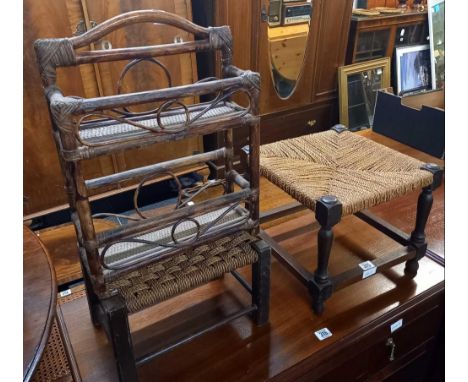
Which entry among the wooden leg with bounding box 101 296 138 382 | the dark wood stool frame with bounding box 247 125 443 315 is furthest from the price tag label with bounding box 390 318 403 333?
the wooden leg with bounding box 101 296 138 382

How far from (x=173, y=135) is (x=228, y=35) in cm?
27

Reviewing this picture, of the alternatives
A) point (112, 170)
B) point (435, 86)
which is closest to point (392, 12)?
point (435, 86)

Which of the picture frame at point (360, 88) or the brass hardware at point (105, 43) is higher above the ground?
the brass hardware at point (105, 43)

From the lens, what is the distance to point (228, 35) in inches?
31.2

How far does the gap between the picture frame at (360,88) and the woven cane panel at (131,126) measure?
1.71 meters

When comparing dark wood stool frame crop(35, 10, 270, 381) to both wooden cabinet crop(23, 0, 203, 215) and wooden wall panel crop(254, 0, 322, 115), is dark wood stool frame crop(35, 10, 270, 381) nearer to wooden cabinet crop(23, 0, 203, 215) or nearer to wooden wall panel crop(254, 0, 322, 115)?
wooden cabinet crop(23, 0, 203, 215)

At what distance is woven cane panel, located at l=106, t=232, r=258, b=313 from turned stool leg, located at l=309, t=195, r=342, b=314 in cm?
15

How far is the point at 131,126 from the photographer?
2.25 feet

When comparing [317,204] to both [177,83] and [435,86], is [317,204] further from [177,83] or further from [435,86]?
[435,86]

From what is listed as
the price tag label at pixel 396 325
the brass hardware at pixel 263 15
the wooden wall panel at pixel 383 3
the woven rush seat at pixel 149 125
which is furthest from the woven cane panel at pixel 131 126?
the wooden wall panel at pixel 383 3

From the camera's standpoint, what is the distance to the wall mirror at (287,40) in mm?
1887

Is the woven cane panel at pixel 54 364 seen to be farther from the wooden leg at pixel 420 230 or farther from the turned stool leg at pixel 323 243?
the wooden leg at pixel 420 230

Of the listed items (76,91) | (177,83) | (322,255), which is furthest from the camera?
(177,83)

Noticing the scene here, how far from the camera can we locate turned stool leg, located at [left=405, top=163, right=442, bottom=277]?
0.97 metres
